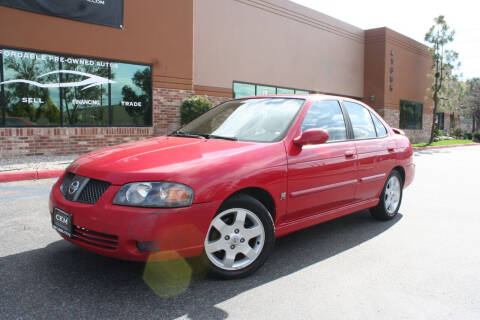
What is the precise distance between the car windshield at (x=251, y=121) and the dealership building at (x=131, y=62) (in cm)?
829

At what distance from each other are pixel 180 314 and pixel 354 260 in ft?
Answer: 6.21

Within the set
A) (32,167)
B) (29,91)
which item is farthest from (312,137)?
(29,91)

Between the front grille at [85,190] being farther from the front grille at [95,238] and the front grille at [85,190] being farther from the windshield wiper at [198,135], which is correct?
the windshield wiper at [198,135]

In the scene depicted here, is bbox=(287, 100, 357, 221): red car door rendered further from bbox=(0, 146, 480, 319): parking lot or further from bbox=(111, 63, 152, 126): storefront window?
bbox=(111, 63, 152, 126): storefront window

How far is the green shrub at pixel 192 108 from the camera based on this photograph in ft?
45.9

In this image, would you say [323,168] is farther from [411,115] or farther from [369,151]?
[411,115]

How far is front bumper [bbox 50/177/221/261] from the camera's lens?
2801mm

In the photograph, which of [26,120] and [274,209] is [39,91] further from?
[274,209]

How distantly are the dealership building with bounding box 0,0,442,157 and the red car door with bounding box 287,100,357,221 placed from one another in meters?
9.40

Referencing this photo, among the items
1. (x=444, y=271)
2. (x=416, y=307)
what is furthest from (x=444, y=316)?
(x=444, y=271)

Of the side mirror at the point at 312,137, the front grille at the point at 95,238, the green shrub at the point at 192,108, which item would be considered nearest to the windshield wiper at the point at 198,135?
the side mirror at the point at 312,137

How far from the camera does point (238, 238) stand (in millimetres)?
3258

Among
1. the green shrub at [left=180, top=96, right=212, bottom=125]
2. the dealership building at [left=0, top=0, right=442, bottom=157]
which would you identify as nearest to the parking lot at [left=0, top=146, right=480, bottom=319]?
the dealership building at [left=0, top=0, right=442, bottom=157]

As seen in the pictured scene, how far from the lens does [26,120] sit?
36.1 feet
